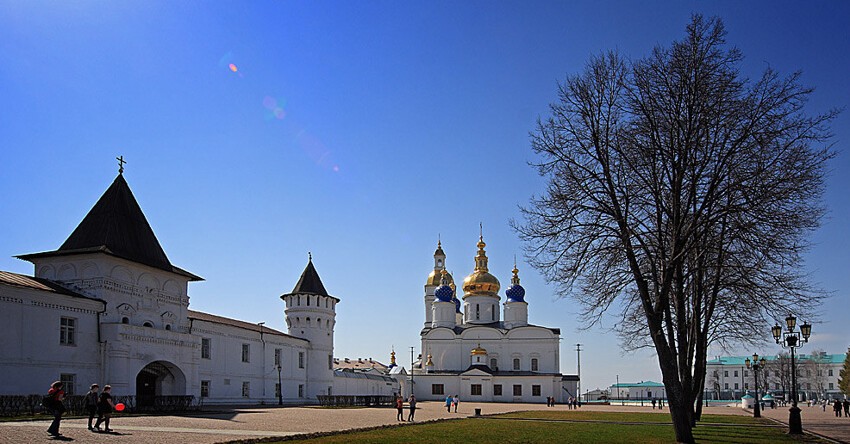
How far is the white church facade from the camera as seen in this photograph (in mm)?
25719

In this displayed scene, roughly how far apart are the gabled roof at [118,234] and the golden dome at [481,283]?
4219 centimetres

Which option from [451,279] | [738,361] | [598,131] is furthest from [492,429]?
[738,361]

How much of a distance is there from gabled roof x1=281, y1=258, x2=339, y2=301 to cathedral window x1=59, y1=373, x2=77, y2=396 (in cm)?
2227

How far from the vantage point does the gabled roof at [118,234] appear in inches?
1157

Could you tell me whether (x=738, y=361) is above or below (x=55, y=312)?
below

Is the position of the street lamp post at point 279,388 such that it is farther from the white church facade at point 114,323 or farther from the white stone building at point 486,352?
the white stone building at point 486,352

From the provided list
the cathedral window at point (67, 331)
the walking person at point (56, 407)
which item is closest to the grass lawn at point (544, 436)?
the walking person at point (56, 407)

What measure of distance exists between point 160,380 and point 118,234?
22.9 ft

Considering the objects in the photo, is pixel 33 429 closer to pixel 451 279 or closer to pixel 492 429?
pixel 492 429

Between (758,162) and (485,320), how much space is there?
187 ft

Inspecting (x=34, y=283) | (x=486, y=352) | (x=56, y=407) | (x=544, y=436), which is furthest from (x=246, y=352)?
(x=486, y=352)

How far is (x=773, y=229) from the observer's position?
Result: 1634 centimetres

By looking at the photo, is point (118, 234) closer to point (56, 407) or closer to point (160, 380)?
point (160, 380)

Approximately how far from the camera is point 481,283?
72375mm
